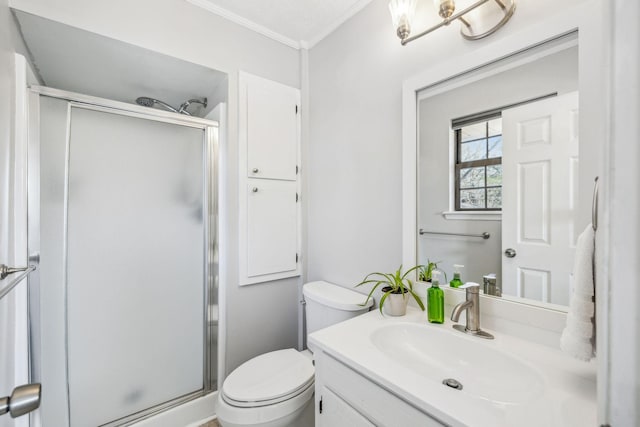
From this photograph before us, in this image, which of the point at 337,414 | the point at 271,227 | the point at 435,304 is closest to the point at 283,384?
the point at 337,414

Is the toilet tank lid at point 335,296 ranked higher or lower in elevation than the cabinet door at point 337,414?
higher

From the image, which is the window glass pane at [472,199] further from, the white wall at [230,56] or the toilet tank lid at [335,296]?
the white wall at [230,56]

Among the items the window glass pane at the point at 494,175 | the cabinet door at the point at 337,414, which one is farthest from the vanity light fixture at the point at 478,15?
the cabinet door at the point at 337,414

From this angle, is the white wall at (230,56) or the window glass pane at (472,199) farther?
the white wall at (230,56)

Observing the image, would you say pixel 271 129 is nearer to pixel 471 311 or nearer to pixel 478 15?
pixel 478 15

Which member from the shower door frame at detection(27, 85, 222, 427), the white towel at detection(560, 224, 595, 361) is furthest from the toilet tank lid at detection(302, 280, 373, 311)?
the white towel at detection(560, 224, 595, 361)

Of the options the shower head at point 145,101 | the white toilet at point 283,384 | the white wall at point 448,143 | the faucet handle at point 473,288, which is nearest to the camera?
the white wall at point 448,143

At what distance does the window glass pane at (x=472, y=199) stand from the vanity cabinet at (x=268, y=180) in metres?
1.02

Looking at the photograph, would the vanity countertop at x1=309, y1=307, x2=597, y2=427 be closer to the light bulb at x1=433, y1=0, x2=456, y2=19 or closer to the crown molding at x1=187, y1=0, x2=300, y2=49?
the light bulb at x1=433, y1=0, x2=456, y2=19

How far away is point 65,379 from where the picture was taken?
1353 mm

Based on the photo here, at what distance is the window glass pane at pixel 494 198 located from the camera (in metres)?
1.02

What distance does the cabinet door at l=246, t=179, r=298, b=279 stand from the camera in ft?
5.49

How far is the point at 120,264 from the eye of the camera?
1.50 meters

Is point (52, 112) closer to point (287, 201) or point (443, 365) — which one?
point (287, 201)
